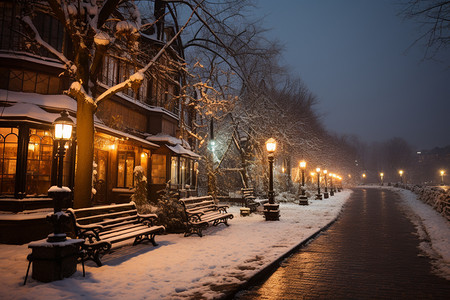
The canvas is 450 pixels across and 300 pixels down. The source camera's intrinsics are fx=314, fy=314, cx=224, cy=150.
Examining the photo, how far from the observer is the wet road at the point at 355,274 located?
16.3ft

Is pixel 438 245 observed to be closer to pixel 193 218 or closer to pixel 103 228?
pixel 193 218

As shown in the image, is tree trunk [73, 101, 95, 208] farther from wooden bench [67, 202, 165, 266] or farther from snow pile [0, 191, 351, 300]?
snow pile [0, 191, 351, 300]

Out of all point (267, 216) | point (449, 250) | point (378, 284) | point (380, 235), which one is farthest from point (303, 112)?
point (378, 284)

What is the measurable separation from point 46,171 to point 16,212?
236 cm

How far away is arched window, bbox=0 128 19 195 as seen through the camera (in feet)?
35.2

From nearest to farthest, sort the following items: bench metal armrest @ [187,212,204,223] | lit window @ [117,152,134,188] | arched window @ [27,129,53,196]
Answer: bench metal armrest @ [187,212,204,223] < arched window @ [27,129,53,196] < lit window @ [117,152,134,188]

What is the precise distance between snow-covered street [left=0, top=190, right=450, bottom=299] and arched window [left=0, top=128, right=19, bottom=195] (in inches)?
132

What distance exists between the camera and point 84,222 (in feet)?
21.9

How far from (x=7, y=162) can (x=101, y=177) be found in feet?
20.2

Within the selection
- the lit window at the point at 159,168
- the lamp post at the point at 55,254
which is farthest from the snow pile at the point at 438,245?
the lit window at the point at 159,168

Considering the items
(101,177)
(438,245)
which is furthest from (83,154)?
(101,177)

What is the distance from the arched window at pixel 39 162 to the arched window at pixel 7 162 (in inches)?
19.8

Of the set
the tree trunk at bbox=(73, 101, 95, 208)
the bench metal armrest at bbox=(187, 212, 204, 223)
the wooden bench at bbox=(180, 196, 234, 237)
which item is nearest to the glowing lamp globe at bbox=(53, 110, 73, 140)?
the tree trunk at bbox=(73, 101, 95, 208)

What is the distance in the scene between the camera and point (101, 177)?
55.9 feet
